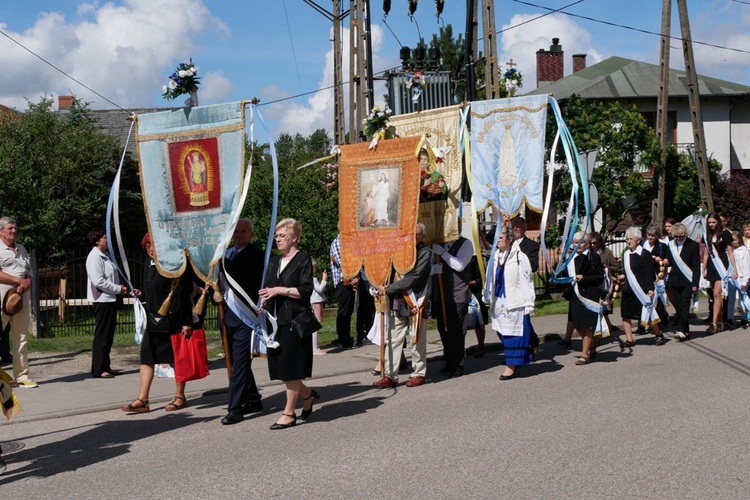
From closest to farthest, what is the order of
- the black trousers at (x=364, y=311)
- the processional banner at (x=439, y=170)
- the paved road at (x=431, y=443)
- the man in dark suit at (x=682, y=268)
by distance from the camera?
the paved road at (x=431, y=443) < the processional banner at (x=439, y=170) < the black trousers at (x=364, y=311) < the man in dark suit at (x=682, y=268)

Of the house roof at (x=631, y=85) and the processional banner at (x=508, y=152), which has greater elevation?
the house roof at (x=631, y=85)

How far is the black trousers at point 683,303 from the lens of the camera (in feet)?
43.4

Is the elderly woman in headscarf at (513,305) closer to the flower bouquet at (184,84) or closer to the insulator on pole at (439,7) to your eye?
the flower bouquet at (184,84)

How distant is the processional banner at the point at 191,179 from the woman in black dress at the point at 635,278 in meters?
6.64

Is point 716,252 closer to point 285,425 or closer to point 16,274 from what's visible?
point 285,425

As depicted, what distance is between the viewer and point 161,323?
8508 millimetres

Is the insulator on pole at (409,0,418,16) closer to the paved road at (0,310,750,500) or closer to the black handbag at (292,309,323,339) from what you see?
the paved road at (0,310,750,500)

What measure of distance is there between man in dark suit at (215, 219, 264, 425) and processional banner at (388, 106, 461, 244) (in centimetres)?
263

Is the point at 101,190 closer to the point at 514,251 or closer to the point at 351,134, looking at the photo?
the point at 351,134

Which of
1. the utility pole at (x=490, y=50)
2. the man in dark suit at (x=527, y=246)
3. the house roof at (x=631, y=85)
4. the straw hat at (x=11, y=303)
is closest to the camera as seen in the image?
the straw hat at (x=11, y=303)

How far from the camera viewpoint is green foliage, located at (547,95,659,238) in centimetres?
2366

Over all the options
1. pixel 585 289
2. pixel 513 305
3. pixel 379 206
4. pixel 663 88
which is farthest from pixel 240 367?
pixel 663 88

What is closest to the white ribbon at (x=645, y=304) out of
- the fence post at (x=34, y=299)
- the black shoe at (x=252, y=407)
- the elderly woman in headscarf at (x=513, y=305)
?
the elderly woman in headscarf at (x=513, y=305)

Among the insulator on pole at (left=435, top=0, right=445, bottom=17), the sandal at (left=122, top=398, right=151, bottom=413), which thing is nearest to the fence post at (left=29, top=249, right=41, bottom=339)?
the sandal at (left=122, top=398, right=151, bottom=413)
